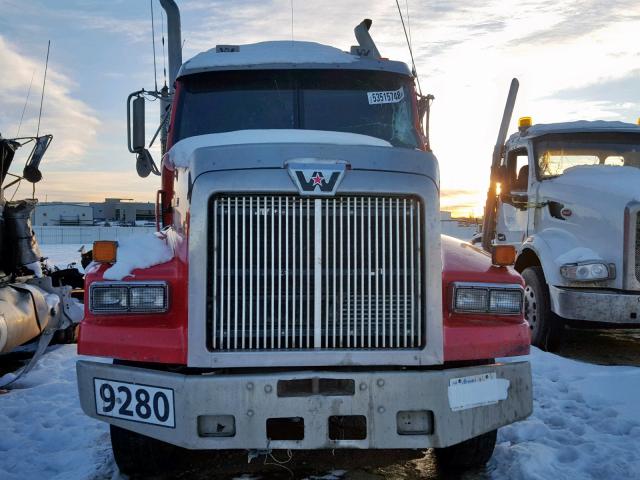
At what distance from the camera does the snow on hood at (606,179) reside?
6598mm

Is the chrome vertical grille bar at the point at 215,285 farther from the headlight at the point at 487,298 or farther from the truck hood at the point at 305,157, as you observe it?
the headlight at the point at 487,298

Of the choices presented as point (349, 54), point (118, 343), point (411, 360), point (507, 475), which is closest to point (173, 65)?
point (349, 54)

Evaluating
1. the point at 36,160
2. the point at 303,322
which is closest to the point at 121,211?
the point at 36,160

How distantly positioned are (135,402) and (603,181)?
5.85 metres

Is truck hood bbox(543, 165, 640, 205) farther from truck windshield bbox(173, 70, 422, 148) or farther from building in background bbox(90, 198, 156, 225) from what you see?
building in background bbox(90, 198, 156, 225)

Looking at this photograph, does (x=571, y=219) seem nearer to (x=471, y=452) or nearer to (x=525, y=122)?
(x=525, y=122)

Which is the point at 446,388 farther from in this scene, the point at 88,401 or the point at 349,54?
the point at 349,54

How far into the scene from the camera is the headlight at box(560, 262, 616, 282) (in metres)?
6.45

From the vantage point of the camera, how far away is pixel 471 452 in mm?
3705

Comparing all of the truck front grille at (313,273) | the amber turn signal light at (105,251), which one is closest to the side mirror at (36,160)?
the amber turn signal light at (105,251)

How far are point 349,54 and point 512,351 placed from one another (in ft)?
9.80

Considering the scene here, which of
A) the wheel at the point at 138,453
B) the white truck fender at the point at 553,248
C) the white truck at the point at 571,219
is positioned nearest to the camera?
the wheel at the point at 138,453

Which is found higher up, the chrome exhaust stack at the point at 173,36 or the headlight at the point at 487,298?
the chrome exhaust stack at the point at 173,36

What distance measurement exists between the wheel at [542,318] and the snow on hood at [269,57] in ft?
11.7
